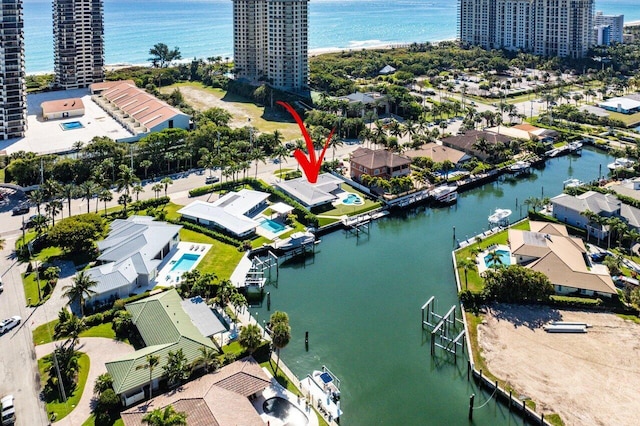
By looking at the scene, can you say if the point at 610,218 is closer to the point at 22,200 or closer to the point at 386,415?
the point at 386,415

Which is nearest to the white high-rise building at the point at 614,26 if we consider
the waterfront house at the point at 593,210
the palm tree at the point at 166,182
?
the waterfront house at the point at 593,210

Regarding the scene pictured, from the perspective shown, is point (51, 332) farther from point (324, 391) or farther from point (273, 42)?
point (273, 42)

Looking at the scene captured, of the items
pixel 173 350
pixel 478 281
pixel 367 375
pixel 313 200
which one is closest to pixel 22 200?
pixel 313 200

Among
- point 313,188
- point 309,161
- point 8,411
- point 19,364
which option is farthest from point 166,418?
point 309,161

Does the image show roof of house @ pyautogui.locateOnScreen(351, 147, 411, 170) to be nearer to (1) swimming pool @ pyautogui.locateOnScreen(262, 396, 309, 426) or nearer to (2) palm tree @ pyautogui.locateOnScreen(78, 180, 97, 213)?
(2) palm tree @ pyautogui.locateOnScreen(78, 180, 97, 213)

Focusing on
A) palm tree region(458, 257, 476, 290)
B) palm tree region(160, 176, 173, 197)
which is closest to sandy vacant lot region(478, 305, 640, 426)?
palm tree region(458, 257, 476, 290)

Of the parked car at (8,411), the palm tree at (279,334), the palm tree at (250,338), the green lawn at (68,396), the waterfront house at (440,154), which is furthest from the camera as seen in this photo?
the waterfront house at (440,154)

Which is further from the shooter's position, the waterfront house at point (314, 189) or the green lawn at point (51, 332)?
the waterfront house at point (314, 189)

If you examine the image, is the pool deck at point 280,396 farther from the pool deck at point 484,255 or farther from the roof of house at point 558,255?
the roof of house at point 558,255
